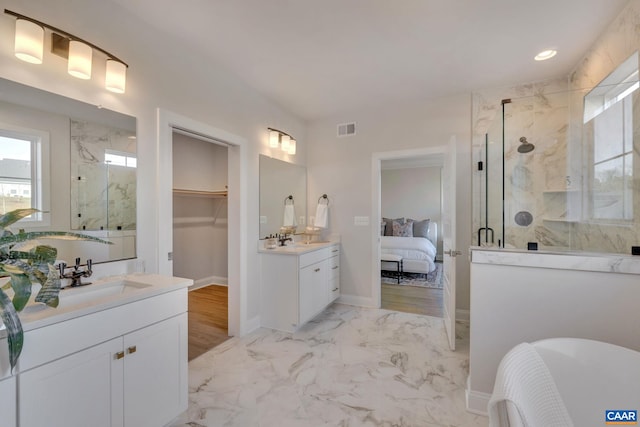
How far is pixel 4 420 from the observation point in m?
0.98

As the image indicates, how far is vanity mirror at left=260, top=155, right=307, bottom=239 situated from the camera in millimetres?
3240

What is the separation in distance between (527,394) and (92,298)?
83.5 inches

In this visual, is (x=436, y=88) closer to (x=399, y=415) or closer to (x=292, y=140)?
(x=292, y=140)

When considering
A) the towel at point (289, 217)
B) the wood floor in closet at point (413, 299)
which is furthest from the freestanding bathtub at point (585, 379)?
the towel at point (289, 217)

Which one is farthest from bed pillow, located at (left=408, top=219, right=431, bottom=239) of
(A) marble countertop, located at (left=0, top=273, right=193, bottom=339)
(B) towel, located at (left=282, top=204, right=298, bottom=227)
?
(A) marble countertop, located at (left=0, top=273, right=193, bottom=339)

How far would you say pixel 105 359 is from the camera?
4.16ft

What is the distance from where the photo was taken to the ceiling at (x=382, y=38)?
187 centimetres

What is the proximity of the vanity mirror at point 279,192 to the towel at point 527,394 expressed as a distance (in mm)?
2570

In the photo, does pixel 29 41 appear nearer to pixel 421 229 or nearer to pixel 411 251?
pixel 411 251

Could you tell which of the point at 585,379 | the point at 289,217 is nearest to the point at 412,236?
the point at 289,217

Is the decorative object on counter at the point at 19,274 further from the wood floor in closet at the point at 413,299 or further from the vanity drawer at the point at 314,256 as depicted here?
the wood floor in closet at the point at 413,299

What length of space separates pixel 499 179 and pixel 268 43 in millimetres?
2287

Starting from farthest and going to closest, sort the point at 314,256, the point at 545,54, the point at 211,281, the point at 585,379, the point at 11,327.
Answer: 1. the point at 211,281
2. the point at 314,256
3. the point at 545,54
4. the point at 585,379
5. the point at 11,327

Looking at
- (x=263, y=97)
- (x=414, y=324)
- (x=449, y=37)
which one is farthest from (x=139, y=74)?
(x=414, y=324)
